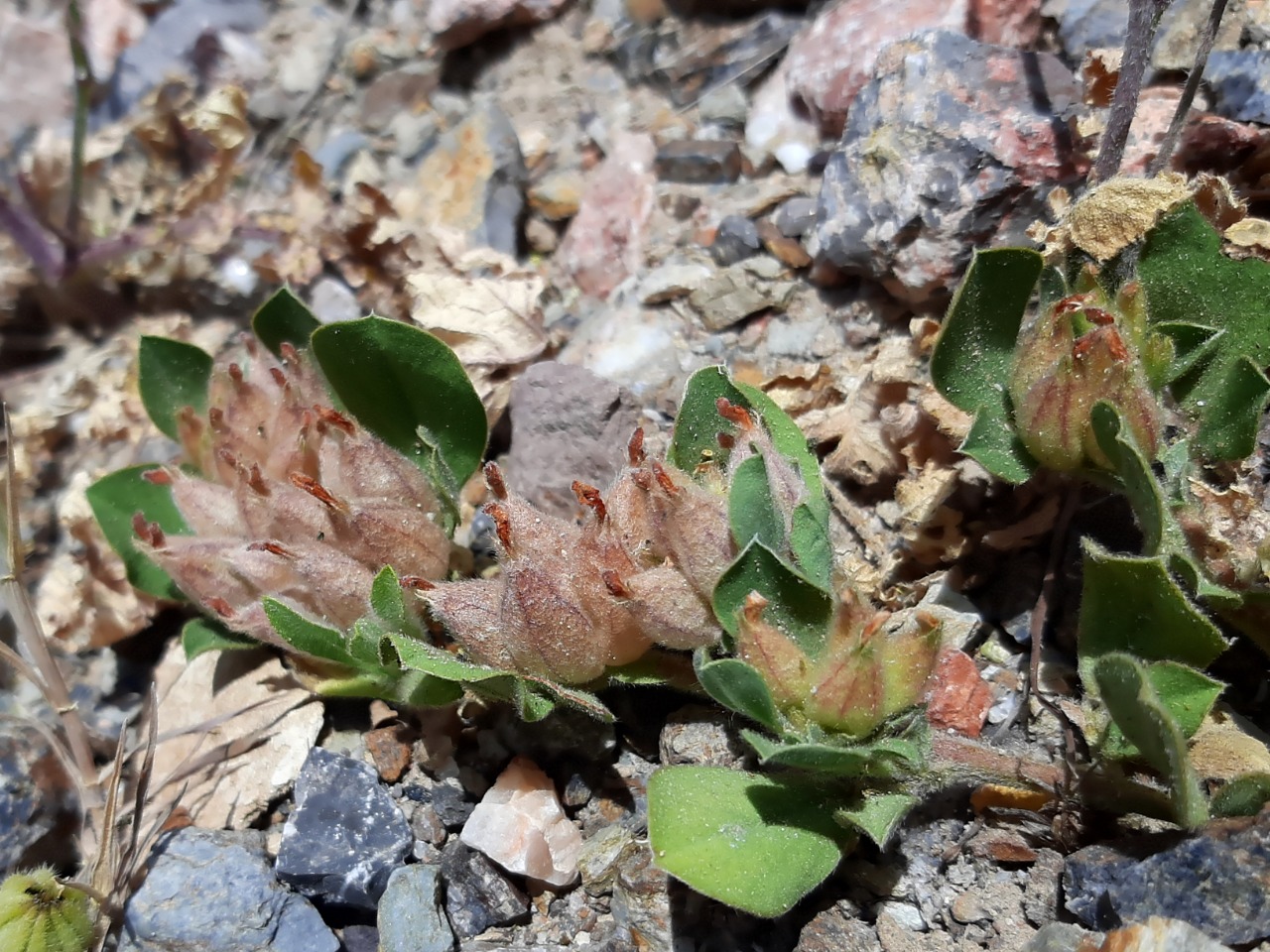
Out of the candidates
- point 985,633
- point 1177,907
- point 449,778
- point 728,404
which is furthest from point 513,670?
point 1177,907

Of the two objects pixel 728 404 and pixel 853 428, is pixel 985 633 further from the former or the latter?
pixel 728 404

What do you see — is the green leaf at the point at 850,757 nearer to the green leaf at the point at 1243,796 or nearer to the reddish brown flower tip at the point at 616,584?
the reddish brown flower tip at the point at 616,584

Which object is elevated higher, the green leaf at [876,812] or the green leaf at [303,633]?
the green leaf at [876,812]

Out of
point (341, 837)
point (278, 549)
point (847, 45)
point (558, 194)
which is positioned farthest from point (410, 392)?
point (847, 45)

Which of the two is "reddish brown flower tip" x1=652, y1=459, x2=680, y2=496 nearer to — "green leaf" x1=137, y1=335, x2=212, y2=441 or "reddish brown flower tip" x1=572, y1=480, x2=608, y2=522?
"reddish brown flower tip" x1=572, y1=480, x2=608, y2=522

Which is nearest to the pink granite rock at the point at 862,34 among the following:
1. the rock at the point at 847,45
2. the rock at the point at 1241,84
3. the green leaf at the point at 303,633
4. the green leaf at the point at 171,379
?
the rock at the point at 847,45

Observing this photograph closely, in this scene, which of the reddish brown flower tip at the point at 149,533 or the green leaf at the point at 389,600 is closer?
the green leaf at the point at 389,600
